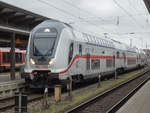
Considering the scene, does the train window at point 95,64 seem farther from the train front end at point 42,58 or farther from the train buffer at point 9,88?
the train buffer at point 9,88

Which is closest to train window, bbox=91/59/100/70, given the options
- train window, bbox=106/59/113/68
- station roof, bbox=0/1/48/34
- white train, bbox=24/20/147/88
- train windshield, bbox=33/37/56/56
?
white train, bbox=24/20/147/88

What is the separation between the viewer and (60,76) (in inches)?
500

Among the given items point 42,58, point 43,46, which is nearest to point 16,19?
point 43,46

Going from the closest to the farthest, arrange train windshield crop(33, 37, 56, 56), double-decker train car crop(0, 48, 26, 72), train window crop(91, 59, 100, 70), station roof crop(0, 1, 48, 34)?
train windshield crop(33, 37, 56, 56) → station roof crop(0, 1, 48, 34) → train window crop(91, 59, 100, 70) → double-decker train car crop(0, 48, 26, 72)

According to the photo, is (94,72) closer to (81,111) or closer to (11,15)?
(11,15)

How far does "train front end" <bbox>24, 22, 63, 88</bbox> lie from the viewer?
12.7 m

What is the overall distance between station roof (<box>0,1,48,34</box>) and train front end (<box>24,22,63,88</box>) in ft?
6.15

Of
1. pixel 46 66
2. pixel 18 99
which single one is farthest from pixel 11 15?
pixel 18 99

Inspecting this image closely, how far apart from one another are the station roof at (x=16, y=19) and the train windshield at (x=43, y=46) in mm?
2129

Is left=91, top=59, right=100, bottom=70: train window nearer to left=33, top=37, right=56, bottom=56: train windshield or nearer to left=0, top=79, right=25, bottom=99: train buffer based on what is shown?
left=33, top=37, right=56, bottom=56: train windshield

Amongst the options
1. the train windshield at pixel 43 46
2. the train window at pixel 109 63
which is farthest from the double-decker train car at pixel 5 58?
the train windshield at pixel 43 46

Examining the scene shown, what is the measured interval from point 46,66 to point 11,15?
4.82 m

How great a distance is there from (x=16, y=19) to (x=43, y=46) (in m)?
4.28

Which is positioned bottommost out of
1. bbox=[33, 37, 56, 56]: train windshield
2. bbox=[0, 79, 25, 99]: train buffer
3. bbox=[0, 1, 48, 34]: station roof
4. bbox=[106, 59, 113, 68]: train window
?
bbox=[0, 79, 25, 99]: train buffer
